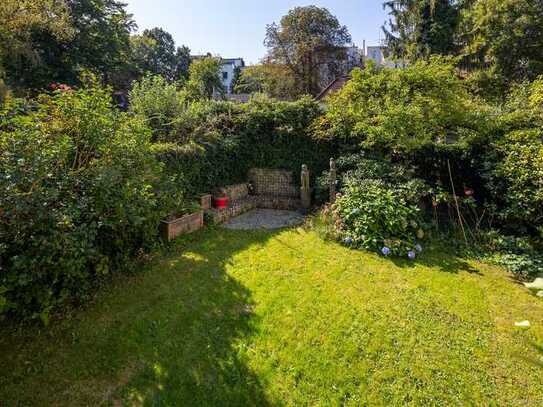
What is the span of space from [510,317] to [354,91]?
5972 mm

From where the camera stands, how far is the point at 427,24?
13594 mm

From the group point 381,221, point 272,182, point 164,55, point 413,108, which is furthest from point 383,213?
point 164,55

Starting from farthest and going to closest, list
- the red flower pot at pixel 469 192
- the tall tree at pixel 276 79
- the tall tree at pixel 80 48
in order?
1. the tall tree at pixel 276 79
2. the tall tree at pixel 80 48
3. the red flower pot at pixel 469 192

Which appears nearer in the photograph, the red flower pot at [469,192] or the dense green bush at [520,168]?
the dense green bush at [520,168]

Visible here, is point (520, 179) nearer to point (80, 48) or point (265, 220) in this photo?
point (265, 220)

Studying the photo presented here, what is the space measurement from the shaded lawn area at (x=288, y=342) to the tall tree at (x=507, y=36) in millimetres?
12111

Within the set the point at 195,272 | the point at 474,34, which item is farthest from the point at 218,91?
the point at 195,272

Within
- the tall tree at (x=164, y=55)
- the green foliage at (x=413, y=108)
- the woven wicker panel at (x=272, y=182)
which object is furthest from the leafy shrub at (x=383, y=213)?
the tall tree at (x=164, y=55)

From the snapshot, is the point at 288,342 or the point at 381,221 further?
the point at 381,221

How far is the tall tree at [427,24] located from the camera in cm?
1326

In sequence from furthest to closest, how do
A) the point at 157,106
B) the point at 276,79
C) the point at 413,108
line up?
the point at 276,79 → the point at 157,106 → the point at 413,108

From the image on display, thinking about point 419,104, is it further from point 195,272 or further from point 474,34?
point 474,34

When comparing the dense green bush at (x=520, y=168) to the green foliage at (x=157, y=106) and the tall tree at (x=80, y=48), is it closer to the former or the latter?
the green foliage at (x=157, y=106)

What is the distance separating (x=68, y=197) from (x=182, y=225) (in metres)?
2.86
